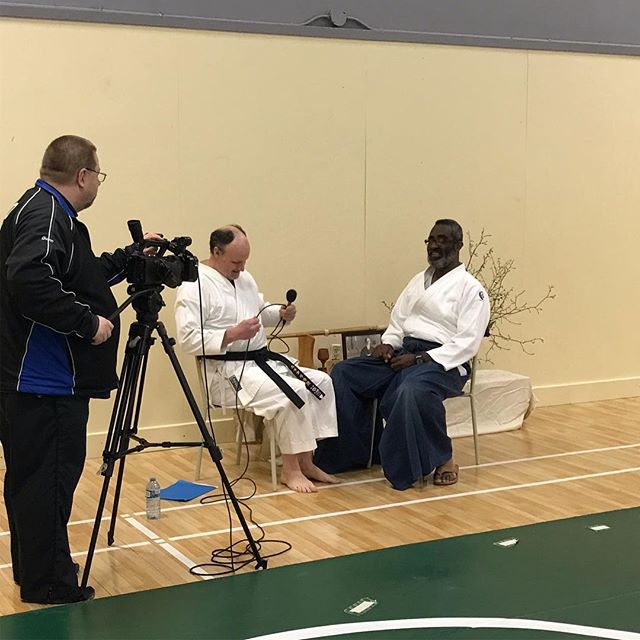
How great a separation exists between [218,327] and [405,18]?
7.89 ft

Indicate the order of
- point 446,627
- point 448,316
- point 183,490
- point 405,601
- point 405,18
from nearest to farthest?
point 446,627
point 405,601
point 183,490
point 448,316
point 405,18

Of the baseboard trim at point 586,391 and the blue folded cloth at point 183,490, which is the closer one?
the blue folded cloth at point 183,490

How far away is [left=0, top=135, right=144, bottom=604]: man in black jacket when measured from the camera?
3.41 metres

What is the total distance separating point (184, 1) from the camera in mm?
5547


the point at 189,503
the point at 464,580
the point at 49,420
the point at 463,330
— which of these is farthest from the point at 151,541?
the point at 463,330

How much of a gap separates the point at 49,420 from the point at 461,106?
12.5 ft

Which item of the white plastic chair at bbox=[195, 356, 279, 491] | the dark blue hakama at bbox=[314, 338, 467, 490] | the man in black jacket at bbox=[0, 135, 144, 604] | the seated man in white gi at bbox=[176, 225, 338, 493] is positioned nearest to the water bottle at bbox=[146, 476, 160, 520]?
the white plastic chair at bbox=[195, 356, 279, 491]

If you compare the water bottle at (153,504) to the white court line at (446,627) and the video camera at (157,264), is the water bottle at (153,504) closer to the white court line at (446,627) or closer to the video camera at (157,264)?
the video camera at (157,264)

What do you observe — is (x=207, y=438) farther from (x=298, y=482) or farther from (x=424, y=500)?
(x=424, y=500)

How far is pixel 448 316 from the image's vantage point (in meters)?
5.20

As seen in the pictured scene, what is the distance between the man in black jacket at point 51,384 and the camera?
11.2ft

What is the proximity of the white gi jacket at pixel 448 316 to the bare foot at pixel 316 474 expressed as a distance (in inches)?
30.5

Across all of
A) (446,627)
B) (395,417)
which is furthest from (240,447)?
(446,627)

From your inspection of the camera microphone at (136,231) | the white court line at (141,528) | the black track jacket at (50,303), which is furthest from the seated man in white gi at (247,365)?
the black track jacket at (50,303)
